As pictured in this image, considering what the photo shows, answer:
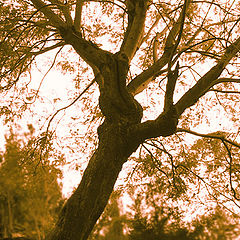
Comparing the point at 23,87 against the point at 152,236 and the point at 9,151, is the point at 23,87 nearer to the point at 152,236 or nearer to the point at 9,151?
the point at 9,151

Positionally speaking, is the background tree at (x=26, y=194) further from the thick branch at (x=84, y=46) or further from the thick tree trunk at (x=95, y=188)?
the thick branch at (x=84, y=46)

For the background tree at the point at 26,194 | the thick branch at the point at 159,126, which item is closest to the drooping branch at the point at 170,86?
the thick branch at the point at 159,126

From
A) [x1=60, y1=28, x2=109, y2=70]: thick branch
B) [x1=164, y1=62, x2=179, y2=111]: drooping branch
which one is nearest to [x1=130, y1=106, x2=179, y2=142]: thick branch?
[x1=164, y1=62, x2=179, y2=111]: drooping branch

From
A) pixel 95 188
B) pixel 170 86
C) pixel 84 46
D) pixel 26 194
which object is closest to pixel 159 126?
pixel 170 86

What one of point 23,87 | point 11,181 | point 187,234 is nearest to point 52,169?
point 11,181

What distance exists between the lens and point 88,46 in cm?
539

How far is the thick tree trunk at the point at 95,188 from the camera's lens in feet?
13.6

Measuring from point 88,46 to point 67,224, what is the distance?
3.42 meters

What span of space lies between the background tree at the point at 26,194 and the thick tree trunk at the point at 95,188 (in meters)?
3.11

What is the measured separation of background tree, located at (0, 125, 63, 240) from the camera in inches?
324

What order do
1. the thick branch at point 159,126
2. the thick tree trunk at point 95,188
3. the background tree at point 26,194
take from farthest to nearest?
1. the background tree at point 26,194
2. the thick branch at point 159,126
3. the thick tree trunk at point 95,188

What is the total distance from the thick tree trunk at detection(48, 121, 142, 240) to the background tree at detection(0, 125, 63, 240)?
311cm

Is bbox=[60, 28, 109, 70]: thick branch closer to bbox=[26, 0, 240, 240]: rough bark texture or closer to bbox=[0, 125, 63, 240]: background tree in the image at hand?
bbox=[26, 0, 240, 240]: rough bark texture

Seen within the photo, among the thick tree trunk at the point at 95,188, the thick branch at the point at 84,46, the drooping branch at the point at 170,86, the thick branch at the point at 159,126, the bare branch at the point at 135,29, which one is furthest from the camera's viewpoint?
the bare branch at the point at 135,29
